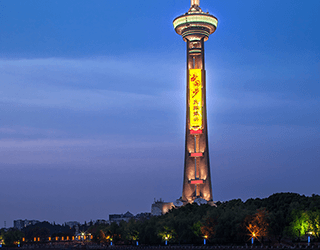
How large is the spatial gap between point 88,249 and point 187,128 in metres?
41.3

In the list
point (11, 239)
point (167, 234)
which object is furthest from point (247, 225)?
point (11, 239)

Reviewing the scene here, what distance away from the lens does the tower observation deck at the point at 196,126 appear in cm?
13425

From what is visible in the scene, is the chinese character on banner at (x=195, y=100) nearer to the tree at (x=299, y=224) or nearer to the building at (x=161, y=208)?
the building at (x=161, y=208)

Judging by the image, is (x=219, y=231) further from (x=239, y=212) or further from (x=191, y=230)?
(x=191, y=230)

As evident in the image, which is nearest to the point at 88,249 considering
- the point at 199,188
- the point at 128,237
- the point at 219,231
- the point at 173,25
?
the point at 128,237

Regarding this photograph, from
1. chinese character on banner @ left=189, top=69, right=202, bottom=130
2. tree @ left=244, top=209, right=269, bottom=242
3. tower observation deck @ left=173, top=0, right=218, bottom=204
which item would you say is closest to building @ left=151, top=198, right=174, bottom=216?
tower observation deck @ left=173, top=0, right=218, bottom=204

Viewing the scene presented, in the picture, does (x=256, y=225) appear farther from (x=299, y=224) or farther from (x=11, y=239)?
(x=11, y=239)

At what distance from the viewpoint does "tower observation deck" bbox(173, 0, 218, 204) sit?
440 ft

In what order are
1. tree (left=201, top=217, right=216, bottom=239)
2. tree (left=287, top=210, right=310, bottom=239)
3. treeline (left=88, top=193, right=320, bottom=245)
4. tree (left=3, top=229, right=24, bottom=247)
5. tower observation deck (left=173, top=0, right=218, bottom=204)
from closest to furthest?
1. tree (left=287, top=210, right=310, bottom=239)
2. treeline (left=88, top=193, right=320, bottom=245)
3. tree (left=201, top=217, right=216, bottom=239)
4. tower observation deck (left=173, top=0, right=218, bottom=204)
5. tree (left=3, top=229, right=24, bottom=247)

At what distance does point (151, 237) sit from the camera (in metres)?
100

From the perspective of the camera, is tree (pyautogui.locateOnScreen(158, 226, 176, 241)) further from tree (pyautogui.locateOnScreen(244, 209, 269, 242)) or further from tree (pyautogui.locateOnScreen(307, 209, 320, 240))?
tree (pyautogui.locateOnScreen(307, 209, 320, 240))

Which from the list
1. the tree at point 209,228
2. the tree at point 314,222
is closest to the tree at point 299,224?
the tree at point 314,222

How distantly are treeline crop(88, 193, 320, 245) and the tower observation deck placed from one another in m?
29.9

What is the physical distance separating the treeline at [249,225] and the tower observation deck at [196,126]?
29.9 m
